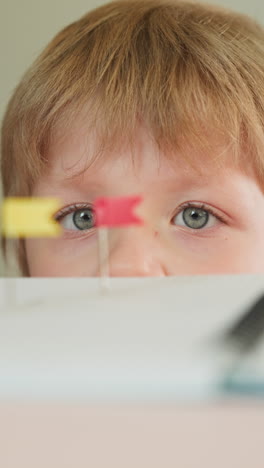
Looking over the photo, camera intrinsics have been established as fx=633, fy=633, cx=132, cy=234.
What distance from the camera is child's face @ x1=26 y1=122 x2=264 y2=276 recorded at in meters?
0.83

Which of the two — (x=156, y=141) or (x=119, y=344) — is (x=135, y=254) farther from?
(x=119, y=344)

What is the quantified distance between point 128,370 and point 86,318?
10 centimetres

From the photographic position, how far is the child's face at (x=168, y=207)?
0.83 meters

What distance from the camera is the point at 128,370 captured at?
302 millimetres

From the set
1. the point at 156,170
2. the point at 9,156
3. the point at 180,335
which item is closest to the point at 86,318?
the point at 180,335

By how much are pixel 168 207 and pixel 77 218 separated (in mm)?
143

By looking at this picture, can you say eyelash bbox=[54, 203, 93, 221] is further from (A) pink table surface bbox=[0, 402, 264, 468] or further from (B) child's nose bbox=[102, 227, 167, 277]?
(A) pink table surface bbox=[0, 402, 264, 468]

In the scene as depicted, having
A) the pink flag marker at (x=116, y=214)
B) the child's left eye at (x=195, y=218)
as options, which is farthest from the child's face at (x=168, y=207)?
the pink flag marker at (x=116, y=214)

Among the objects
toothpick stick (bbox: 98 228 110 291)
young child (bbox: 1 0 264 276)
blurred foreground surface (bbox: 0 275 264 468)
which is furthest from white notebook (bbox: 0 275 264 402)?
young child (bbox: 1 0 264 276)

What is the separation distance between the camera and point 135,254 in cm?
76

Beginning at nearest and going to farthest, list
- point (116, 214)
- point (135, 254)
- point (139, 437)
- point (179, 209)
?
1. point (139, 437)
2. point (116, 214)
3. point (135, 254)
4. point (179, 209)

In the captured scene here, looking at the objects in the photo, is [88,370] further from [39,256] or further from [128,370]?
[39,256]

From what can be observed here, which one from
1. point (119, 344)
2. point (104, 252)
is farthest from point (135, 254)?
point (119, 344)

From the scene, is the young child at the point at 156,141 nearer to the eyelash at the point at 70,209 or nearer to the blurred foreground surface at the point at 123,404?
the eyelash at the point at 70,209
